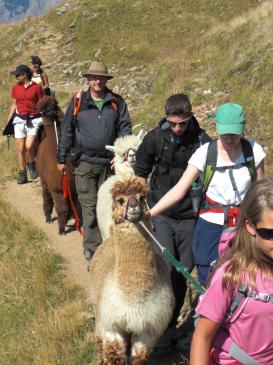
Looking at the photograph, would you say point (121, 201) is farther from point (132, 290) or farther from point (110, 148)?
point (110, 148)

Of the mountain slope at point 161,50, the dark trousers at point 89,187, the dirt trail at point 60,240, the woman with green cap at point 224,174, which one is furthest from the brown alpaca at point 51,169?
the woman with green cap at point 224,174

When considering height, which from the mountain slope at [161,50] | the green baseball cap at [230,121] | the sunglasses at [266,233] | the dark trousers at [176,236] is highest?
the mountain slope at [161,50]

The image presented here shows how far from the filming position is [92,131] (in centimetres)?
547

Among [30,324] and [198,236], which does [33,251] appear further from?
[198,236]

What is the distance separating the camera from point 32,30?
26438 mm

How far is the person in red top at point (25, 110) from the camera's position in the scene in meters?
8.76

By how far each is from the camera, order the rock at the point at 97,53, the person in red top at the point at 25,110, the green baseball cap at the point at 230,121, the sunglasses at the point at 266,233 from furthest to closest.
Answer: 1. the rock at the point at 97,53
2. the person in red top at the point at 25,110
3. the green baseball cap at the point at 230,121
4. the sunglasses at the point at 266,233

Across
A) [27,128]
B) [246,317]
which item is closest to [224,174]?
[246,317]

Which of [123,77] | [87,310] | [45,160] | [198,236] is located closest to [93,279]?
[87,310]

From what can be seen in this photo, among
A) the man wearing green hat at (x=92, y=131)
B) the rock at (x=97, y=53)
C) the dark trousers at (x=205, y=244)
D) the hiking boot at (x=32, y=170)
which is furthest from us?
the rock at (x=97, y=53)

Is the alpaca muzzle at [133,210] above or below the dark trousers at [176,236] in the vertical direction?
above

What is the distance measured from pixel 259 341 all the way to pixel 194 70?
12.8m

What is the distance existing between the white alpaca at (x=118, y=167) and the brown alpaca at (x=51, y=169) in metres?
1.29

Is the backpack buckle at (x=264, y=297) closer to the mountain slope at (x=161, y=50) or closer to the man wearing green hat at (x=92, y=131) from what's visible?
the man wearing green hat at (x=92, y=131)
